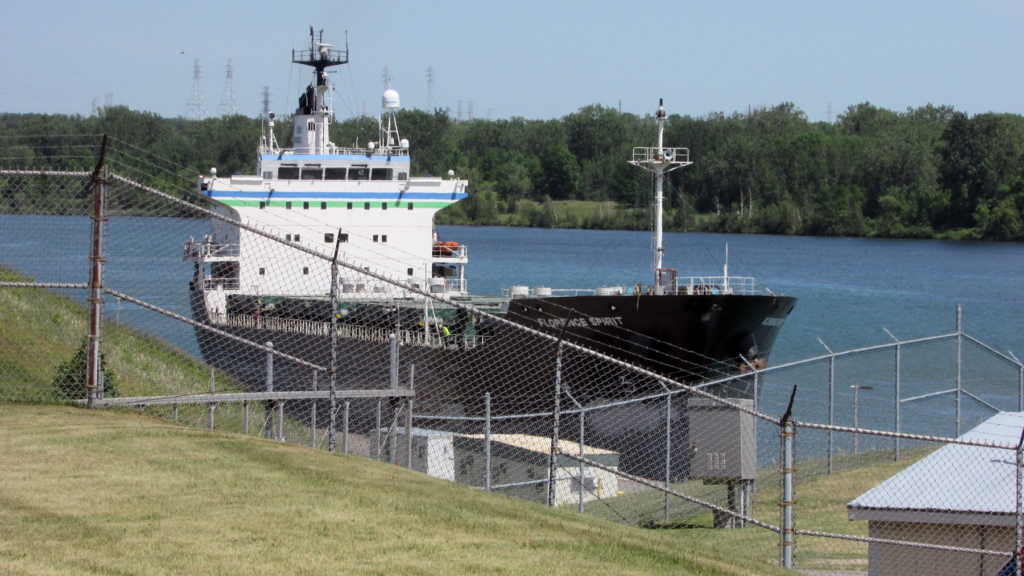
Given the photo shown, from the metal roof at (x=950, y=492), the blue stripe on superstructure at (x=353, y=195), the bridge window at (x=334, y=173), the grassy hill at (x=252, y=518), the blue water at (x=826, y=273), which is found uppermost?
the bridge window at (x=334, y=173)

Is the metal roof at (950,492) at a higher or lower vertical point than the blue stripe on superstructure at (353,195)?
lower

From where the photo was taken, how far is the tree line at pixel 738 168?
9369 cm

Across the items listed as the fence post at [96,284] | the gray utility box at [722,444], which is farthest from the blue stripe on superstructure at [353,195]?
the fence post at [96,284]

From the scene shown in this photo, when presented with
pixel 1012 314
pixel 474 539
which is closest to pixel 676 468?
pixel 474 539

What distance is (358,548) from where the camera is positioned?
5.98 metres

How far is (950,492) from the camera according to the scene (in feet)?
26.6

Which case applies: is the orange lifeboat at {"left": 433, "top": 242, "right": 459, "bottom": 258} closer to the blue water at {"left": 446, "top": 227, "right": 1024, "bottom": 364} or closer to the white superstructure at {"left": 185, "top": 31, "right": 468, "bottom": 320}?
the white superstructure at {"left": 185, "top": 31, "right": 468, "bottom": 320}

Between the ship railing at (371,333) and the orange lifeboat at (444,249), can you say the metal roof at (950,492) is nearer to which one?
the ship railing at (371,333)

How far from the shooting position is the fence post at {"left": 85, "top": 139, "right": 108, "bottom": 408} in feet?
27.3

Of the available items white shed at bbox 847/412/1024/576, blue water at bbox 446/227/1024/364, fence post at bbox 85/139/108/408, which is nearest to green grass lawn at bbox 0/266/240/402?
fence post at bbox 85/139/108/408

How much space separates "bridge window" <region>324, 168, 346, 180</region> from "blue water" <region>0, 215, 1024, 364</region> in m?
3.90

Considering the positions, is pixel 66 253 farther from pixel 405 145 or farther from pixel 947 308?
pixel 947 308

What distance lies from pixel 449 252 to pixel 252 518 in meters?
23.5

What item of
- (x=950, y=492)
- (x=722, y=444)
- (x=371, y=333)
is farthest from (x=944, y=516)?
(x=371, y=333)
